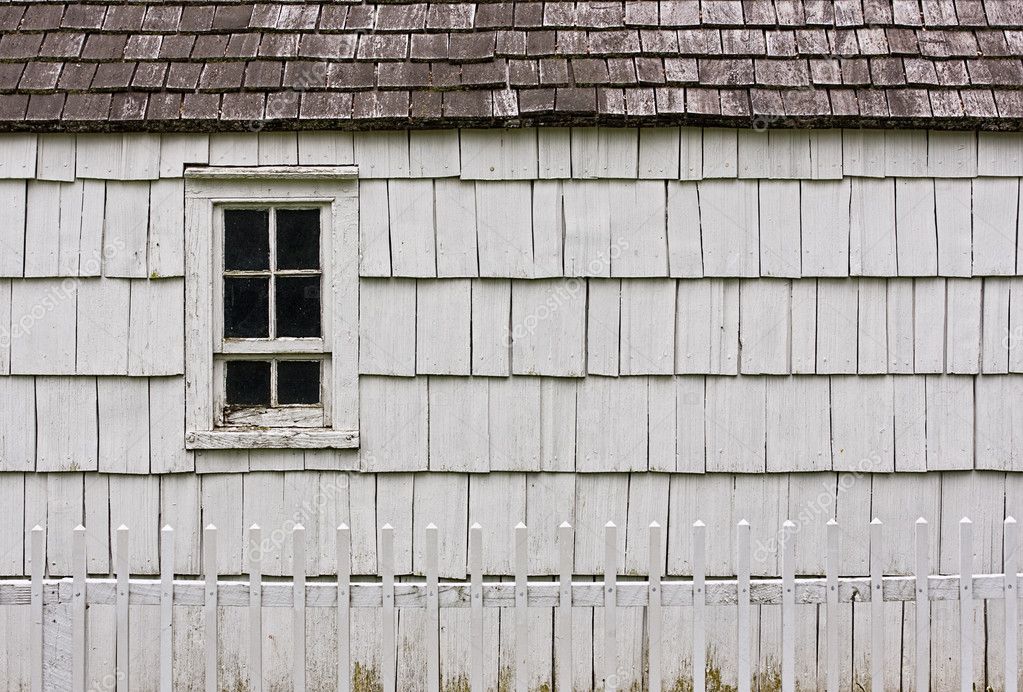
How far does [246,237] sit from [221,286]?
0.94 feet

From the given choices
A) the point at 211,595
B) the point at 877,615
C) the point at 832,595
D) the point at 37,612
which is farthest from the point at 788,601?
the point at 37,612

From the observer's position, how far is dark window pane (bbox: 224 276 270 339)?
4793 mm

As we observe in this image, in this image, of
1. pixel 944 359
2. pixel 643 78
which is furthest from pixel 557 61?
pixel 944 359

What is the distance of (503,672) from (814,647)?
1624 millimetres

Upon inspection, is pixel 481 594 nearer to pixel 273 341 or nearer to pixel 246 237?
pixel 273 341

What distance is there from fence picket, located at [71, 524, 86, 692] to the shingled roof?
215 cm

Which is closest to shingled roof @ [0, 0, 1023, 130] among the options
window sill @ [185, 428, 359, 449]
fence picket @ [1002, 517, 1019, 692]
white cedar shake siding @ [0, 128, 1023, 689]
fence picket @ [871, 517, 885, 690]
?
white cedar shake siding @ [0, 128, 1023, 689]

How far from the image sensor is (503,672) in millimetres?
4754

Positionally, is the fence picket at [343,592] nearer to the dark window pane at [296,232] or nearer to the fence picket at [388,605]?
the fence picket at [388,605]

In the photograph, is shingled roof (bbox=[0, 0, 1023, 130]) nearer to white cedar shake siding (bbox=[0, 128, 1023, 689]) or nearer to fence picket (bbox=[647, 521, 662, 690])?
white cedar shake siding (bbox=[0, 128, 1023, 689])

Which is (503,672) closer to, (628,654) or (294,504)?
(628,654)

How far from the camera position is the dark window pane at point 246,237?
4773 millimetres

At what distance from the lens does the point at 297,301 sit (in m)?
4.80

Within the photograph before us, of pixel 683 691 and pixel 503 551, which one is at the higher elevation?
pixel 503 551
